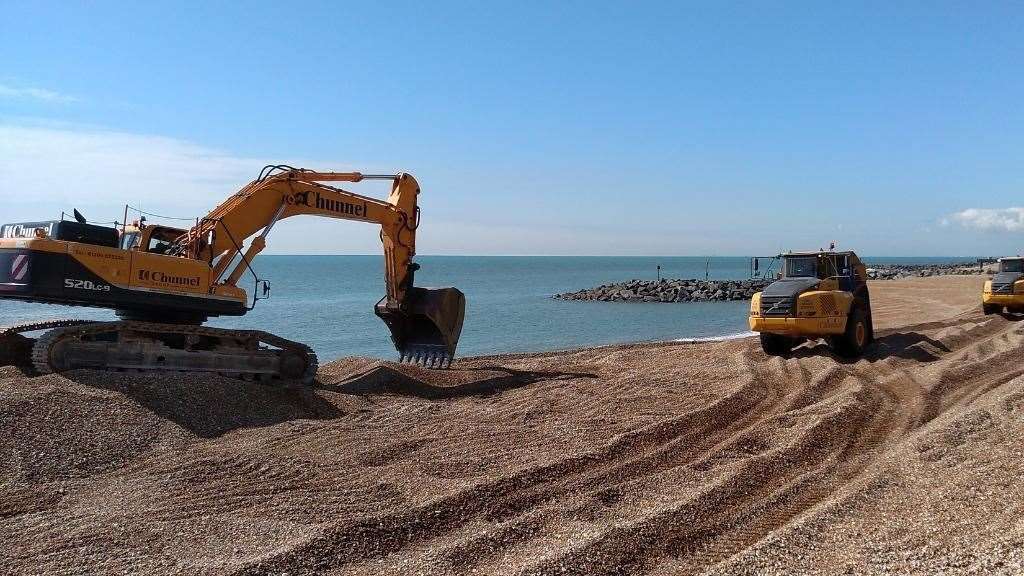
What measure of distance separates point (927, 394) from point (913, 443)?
12.5 feet

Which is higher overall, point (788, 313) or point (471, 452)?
point (788, 313)

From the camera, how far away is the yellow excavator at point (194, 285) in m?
10.7

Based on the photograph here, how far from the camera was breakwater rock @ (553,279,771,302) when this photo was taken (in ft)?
179

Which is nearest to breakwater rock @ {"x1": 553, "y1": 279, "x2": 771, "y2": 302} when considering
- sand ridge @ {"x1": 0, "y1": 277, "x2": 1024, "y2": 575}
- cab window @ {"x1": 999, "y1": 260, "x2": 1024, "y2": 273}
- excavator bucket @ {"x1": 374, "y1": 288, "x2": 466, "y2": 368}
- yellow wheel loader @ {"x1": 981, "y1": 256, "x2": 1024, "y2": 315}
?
cab window @ {"x1": 999, "y1": 260, "x2": 1024, "y2": 273}

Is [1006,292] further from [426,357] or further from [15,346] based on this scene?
[15,346]

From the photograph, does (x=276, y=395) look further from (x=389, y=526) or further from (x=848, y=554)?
(x=848, y=554)

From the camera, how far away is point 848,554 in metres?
5.61

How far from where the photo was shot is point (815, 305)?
15547 mm

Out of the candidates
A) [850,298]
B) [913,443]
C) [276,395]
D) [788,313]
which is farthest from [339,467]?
[850,298]

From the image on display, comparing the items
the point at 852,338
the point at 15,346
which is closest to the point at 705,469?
the point at 852,338

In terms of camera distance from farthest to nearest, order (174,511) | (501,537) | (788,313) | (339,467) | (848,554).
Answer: (788,313) → (339,467) → (174,511) → (501,537) → (848,554)

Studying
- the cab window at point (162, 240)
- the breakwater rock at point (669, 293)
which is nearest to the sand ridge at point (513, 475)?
the cab window at point (162, 240)

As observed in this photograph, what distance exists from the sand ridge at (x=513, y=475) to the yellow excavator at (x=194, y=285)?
0.92m

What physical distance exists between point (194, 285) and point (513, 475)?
6.66 meters
